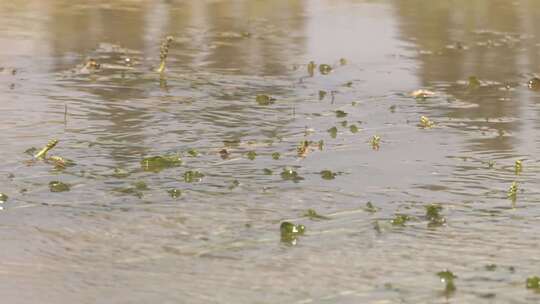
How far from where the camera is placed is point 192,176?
30.3ft

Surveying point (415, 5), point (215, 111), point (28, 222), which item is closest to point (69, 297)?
point (28, 222)

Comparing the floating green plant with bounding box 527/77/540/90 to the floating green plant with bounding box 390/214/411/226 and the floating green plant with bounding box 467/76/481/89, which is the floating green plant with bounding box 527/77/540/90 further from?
the floating green plant with bounding box 390/214/411/226

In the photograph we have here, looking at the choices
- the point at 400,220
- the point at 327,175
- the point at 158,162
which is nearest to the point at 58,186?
the point at 158,162

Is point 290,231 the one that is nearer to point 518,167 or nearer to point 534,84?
point 518,167

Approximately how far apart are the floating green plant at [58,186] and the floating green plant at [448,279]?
10.2ft

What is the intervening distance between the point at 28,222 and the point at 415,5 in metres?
14.4

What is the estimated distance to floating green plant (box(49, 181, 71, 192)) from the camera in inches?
348

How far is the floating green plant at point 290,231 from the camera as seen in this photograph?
25.6 ft

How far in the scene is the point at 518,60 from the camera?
1580cm

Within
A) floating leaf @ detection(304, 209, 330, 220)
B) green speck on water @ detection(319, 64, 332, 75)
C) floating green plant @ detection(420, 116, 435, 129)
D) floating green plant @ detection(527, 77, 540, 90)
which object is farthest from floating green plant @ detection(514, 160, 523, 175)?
green speck on water @ detection(319, 64, 332, 75)

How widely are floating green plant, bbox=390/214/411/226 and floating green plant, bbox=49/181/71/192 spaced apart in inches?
94.6

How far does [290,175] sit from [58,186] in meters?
1.77

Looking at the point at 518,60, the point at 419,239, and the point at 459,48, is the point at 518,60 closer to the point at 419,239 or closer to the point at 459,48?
the point at 459,48

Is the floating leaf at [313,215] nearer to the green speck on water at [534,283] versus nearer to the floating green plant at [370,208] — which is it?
the floating green plant at [370,208]
